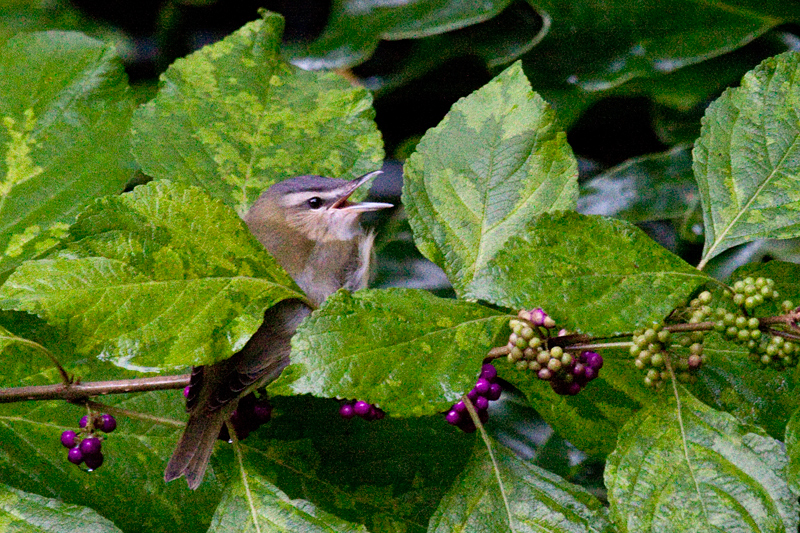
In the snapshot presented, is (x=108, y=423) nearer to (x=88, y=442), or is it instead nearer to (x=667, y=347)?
(x=88, y=442)

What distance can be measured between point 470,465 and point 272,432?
0.90ft

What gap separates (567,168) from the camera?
910 millimetres

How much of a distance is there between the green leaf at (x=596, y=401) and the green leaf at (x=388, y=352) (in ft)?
0.56

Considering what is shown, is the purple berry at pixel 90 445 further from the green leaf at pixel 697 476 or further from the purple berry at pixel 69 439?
the green leaf at pixel 697 476

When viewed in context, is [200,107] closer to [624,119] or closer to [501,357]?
[501,357]

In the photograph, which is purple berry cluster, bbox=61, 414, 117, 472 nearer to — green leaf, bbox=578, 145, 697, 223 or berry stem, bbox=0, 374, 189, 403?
berry stem, bbox=0, 374, 189, 403

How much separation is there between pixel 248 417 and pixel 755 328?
60 centimetres

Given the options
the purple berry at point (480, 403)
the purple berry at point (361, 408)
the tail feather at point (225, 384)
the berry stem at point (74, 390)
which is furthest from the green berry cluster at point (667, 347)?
the berry stem at point (74, 390)

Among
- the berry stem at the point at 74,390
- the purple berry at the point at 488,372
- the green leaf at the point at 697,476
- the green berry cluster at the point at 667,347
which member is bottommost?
the purple berry at the point at 488,372

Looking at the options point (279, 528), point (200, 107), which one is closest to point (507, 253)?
point (279, 528)

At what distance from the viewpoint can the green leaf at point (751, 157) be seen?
2.74 ft

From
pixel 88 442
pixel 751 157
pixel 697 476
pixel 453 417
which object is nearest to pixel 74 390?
pixel 88 442

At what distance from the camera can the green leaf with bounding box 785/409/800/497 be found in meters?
0.71

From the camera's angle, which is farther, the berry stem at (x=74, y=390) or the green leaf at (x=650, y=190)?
the green leaf at (x=650, y=190)
